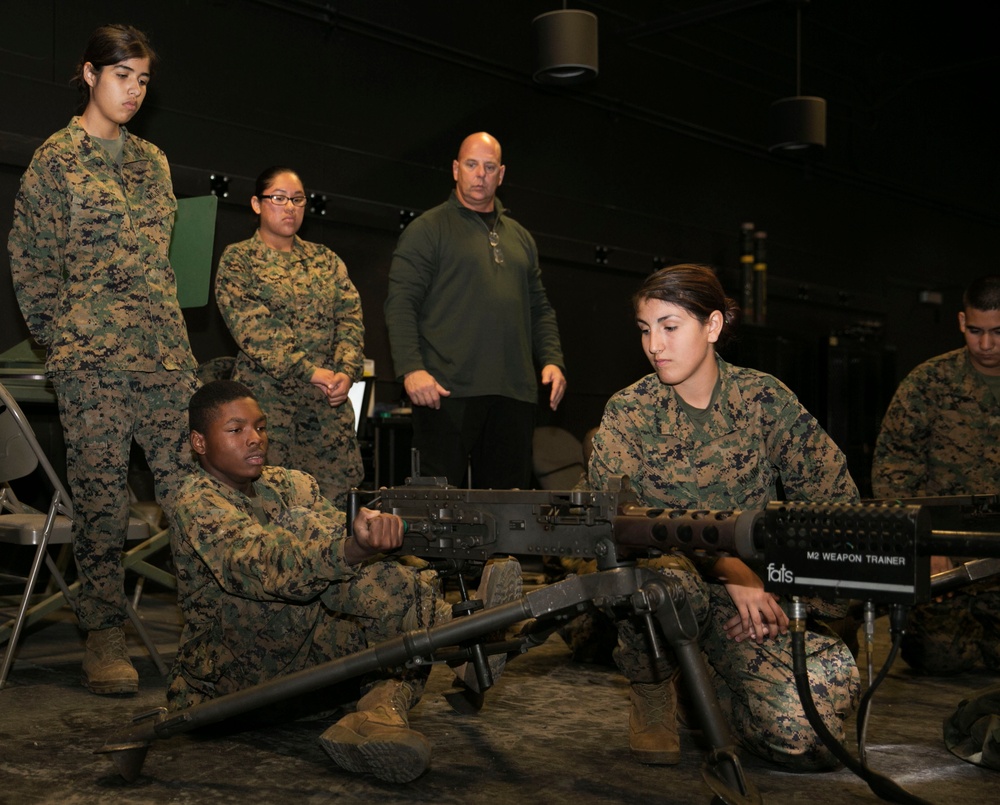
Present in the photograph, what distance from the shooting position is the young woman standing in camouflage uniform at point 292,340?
3.96 meters

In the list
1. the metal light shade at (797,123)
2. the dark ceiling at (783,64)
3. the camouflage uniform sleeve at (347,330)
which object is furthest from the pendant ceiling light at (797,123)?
the camouflage uniform sleeve at (347,330)

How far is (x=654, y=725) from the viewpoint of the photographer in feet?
8.01

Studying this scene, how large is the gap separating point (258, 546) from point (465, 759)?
2.09ft

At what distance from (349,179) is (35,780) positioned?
447cm

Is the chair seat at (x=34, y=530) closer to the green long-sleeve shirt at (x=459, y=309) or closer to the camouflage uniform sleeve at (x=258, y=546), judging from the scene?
the camouflage uniform sleeve at (x=258, y=546)

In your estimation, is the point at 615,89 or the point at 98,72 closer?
the point at 98,72

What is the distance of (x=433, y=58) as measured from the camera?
6750mm

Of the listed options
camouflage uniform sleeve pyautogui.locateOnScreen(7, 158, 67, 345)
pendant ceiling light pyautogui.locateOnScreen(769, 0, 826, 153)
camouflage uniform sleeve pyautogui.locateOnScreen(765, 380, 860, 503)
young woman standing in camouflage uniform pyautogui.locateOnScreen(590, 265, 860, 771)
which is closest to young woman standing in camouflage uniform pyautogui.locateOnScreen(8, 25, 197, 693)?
camouflage uniform sleeve pyautogui.locateOnScreen(7, 158, 67, 345)

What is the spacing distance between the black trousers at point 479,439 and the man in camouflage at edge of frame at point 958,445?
1.18 metres

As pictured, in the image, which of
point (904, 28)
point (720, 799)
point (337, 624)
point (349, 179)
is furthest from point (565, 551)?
point (904, 28)

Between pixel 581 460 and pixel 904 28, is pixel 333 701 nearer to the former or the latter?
pixel 581 460

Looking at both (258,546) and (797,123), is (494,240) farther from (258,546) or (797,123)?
(797,123)

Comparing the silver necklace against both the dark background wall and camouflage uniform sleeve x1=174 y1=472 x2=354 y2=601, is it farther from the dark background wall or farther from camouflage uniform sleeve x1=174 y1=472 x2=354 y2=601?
the dark background wall

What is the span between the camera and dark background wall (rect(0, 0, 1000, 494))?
5605 mm
